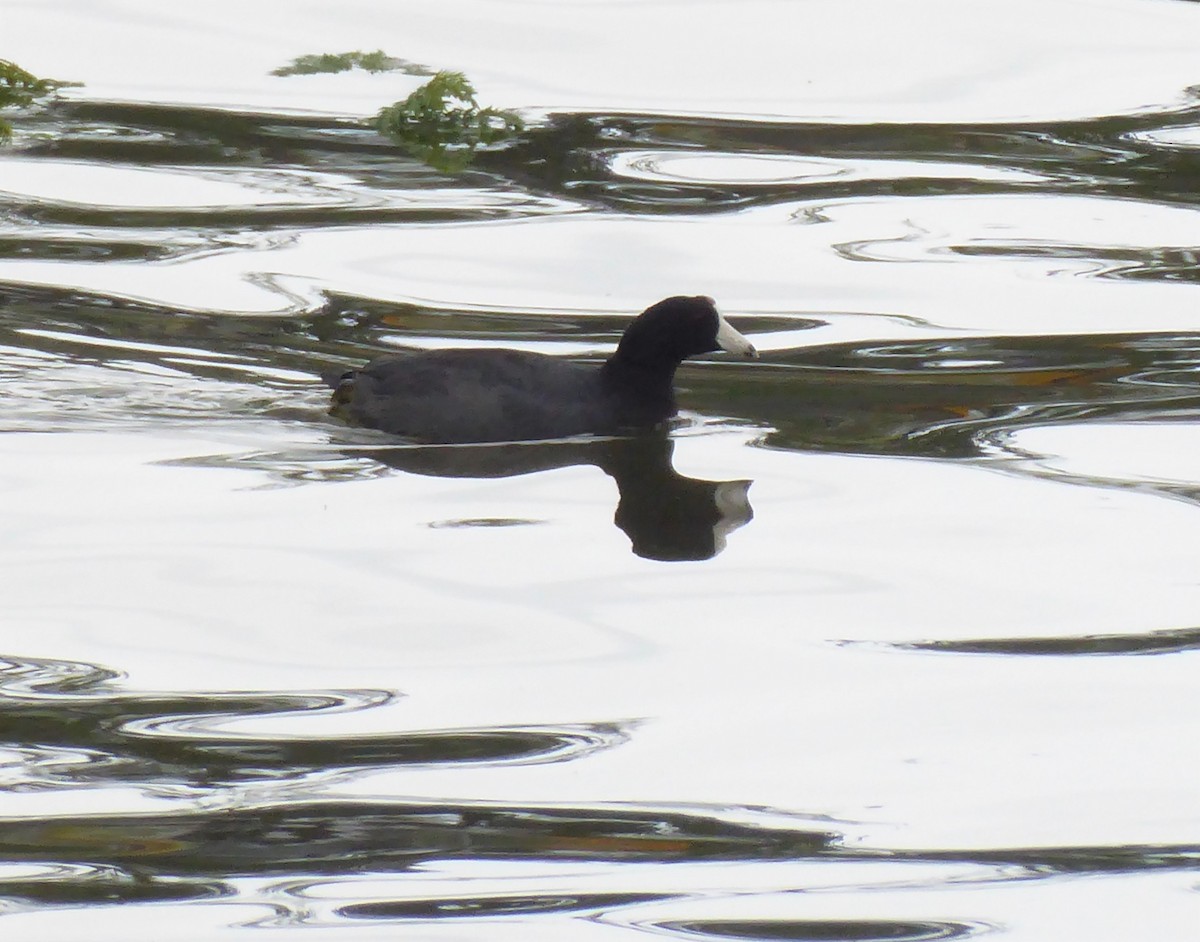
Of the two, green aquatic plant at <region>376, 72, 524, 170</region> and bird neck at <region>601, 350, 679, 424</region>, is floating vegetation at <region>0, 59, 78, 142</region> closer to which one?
green aquatic plant at <region>376, 72, 524, 170</region>

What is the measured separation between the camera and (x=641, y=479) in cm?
745

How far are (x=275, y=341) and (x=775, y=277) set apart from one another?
2.50 m

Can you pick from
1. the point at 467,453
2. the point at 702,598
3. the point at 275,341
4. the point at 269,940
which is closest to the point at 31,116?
the point at 275,341

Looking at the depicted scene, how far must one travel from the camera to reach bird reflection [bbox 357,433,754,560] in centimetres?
664

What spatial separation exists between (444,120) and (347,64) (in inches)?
58.4

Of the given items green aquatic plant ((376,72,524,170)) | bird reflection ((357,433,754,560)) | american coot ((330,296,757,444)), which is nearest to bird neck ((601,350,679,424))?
american coot ((330,296,757,444))

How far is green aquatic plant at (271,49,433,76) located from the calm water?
31 centimetres

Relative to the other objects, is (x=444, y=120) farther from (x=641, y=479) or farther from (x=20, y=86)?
(x=641, y=479)

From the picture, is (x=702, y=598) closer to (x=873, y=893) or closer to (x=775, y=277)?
(x=873, y=893)

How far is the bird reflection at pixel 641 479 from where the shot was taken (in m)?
6.64

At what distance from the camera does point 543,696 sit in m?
5.23

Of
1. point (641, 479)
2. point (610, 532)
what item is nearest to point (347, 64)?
point (641, 479)

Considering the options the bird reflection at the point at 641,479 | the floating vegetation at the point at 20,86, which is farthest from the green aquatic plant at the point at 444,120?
the bird reflection at the point at 641,479

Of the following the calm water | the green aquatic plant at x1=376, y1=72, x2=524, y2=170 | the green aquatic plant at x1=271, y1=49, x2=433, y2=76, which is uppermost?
the green aquatic plant at x1=271, y1=49, x2=433, y2=76
